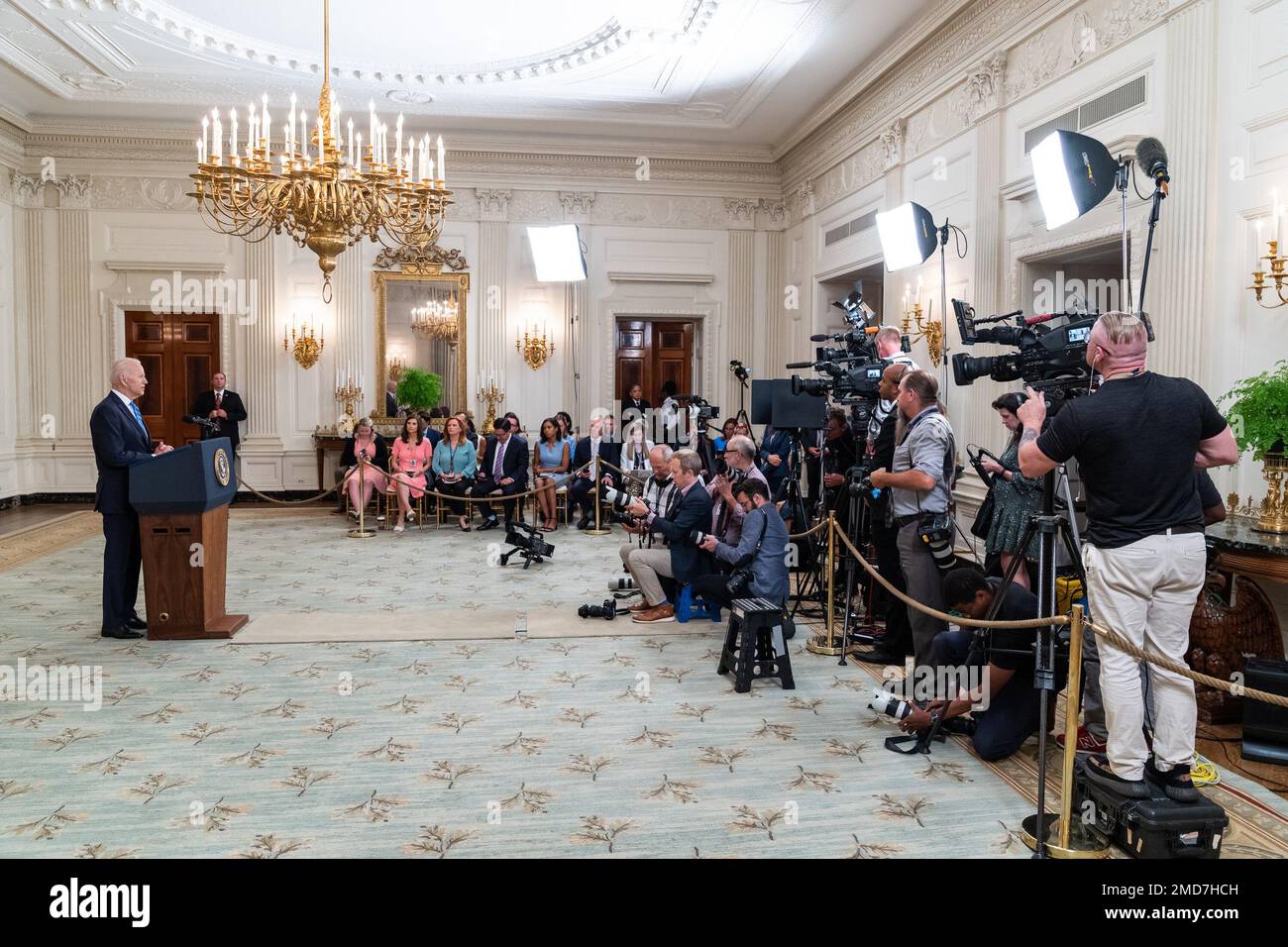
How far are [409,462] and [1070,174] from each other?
768 cm

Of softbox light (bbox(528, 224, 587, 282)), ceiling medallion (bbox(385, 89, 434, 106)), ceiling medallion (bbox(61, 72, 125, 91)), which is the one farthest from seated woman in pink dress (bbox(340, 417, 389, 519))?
ceiling medallion (bbox(61, 72, 125, 91))

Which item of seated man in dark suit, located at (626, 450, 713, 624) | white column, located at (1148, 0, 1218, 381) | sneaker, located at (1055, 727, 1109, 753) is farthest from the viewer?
seated man in dark suit, located at (626, 450, 713, 624)

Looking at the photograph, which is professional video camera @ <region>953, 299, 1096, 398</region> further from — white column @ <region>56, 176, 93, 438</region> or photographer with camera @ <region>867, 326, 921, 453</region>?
white column @ <region>56, 176, 93, 438</region>

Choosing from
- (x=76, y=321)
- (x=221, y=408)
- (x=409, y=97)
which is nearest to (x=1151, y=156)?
(x=409, y=97)

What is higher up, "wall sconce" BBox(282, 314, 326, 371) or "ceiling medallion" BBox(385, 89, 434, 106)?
"ceiling medallion" BBox(385, 89, 434, 106)

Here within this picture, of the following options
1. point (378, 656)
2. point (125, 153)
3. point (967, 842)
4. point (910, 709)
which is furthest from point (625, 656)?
point (125, 153)

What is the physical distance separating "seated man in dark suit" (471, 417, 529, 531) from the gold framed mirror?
208 cm

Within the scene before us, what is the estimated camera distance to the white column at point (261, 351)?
12828 millimetres

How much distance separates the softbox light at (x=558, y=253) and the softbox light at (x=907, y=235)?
4.84 m

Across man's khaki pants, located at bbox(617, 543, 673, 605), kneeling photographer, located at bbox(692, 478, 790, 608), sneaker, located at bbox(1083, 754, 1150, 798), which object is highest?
kneeling photographer, located at bbox(692, 478, 790, 608)

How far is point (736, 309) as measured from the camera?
13836mm

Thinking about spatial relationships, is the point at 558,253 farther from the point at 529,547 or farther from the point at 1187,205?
the point at 1187,205

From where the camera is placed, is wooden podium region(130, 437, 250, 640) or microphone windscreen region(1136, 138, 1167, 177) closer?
microphone windscreen region(1136, 138, 1167, 177)

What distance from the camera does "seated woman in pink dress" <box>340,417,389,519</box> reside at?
11.0m
